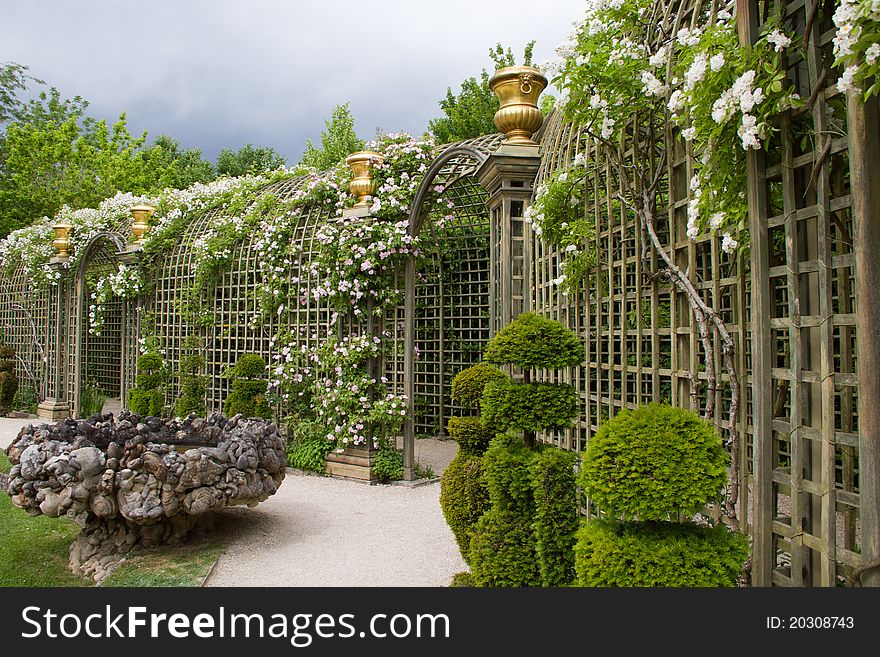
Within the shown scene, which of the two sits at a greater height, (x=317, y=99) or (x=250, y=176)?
(x=317, y=99)

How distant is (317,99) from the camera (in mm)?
21391

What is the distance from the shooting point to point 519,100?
4.59m

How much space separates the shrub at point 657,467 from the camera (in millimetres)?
1808

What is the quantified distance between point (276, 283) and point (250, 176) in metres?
2.92

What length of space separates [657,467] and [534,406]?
44.2 inches

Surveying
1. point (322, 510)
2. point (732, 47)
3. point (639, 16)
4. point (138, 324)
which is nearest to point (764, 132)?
point (732, 47)

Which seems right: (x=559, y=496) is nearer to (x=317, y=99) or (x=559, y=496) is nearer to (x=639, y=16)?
(x=639, y=16)

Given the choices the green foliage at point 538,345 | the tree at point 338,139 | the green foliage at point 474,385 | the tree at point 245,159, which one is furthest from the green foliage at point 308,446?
the tree at point 245,159

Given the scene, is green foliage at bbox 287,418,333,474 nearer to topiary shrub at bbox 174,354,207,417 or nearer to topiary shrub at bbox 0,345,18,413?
topiary shrub at bbox 174,354,207,417

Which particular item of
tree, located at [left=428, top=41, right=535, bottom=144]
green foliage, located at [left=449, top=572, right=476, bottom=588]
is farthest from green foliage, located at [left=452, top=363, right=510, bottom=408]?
tree, located at [left=428, top=41, right=535, bottom=144]

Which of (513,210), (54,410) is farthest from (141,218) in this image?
(513,210)

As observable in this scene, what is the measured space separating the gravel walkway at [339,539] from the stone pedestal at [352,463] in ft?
0.60

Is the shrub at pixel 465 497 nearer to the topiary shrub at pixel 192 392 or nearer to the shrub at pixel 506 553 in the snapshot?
the shrub at pixel 506 553

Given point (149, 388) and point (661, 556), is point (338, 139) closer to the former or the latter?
point (149, 388)
